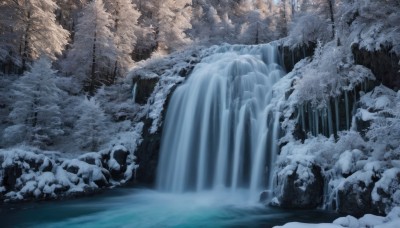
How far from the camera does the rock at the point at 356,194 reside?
10.8 m

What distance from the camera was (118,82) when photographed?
27.8 meters

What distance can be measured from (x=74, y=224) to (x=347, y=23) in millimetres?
14390

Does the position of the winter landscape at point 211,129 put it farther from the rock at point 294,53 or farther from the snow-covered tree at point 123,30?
the snow-covered tree at point 123,30

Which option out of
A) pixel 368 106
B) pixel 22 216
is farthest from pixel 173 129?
pixel 368 106

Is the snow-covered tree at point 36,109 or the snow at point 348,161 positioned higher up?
the snow-covered tree at point 36,109

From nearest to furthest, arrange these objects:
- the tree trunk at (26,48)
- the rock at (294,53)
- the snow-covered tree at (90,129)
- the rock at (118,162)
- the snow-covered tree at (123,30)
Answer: the rock at (118,162) → the snow-covered tree at (90,129) → the rock at (294,53) → the tree trunk at (26,48) → the snow-covered tree at (123,30)

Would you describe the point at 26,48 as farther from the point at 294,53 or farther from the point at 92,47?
the point at 294,53

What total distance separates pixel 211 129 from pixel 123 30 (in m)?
15.7

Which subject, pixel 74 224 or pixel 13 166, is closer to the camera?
pixel 74 224

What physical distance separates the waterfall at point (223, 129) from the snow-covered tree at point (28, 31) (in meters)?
11.6

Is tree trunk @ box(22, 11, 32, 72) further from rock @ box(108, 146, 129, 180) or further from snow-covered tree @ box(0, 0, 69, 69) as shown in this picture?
rock @ box(108, 146, 129, 180)

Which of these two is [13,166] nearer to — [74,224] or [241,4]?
[74,224]

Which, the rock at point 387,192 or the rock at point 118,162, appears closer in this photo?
the rock at point 387,192

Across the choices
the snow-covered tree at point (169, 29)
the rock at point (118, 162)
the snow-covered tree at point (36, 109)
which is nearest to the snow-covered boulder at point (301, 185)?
the rock at point (118, 162)
